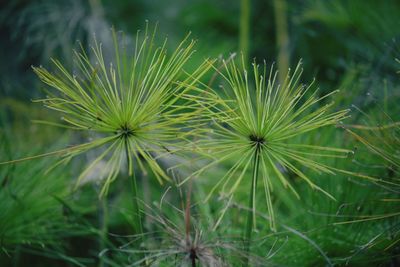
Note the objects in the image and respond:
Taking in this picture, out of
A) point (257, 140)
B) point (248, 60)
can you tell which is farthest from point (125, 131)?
point (248, 60)

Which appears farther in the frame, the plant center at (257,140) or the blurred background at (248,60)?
the blurred background at (248,60)

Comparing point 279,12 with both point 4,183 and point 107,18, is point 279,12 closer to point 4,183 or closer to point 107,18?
point 107,18

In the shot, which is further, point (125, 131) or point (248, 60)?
point (248, 60)

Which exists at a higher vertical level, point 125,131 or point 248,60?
point 248,60

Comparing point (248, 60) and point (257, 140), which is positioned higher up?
point (248, 60)

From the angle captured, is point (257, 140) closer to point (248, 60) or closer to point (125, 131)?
point (125, 131)

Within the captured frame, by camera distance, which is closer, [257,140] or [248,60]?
[257,140]

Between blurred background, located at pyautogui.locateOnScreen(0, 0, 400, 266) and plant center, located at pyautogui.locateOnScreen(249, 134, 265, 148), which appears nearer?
plant center, located at pyautogui.locateOnScreen(249, 134, 265, 148)

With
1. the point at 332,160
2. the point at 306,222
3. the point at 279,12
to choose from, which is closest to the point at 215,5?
the point at 279,12
